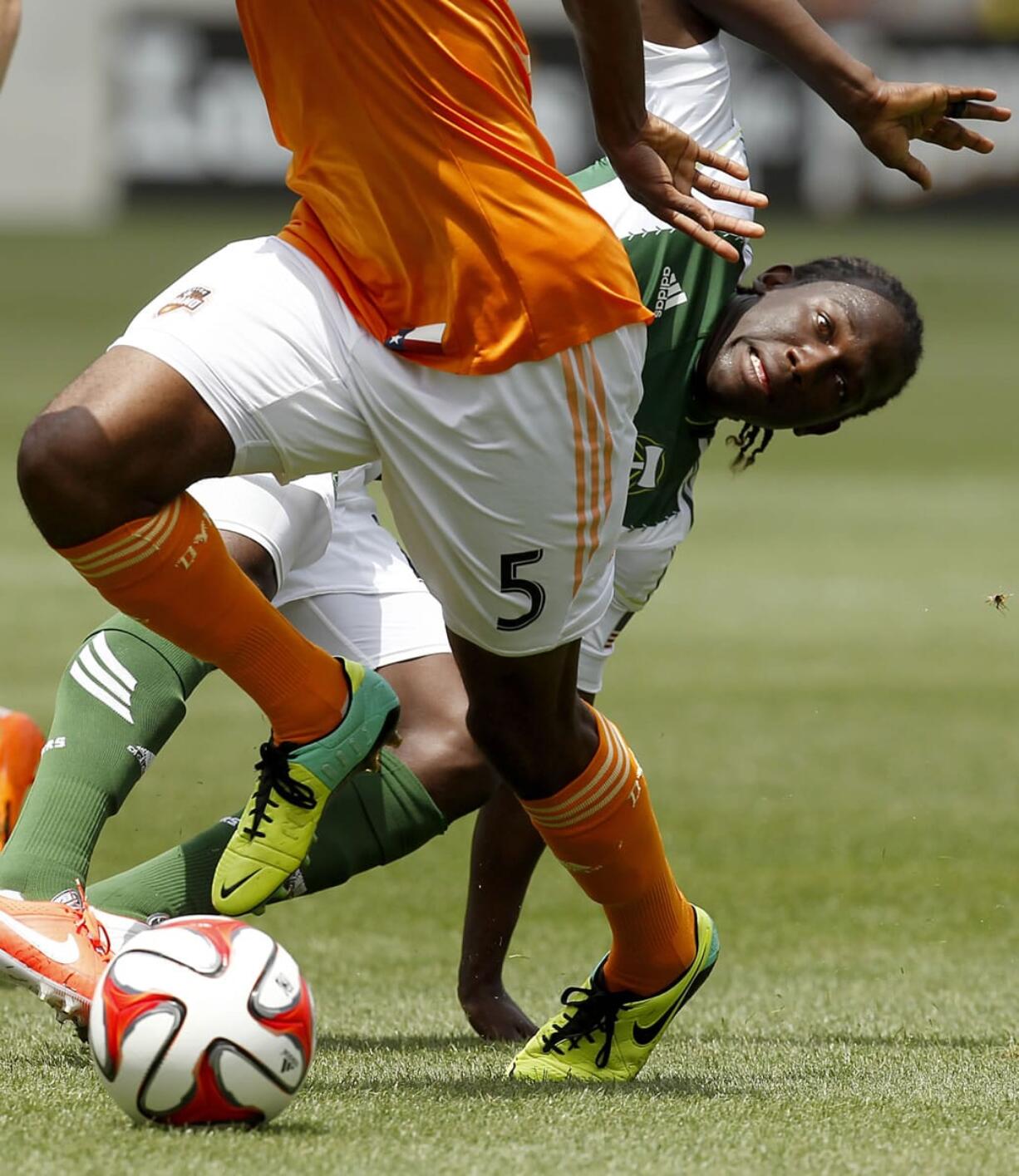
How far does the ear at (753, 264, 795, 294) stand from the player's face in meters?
0.10

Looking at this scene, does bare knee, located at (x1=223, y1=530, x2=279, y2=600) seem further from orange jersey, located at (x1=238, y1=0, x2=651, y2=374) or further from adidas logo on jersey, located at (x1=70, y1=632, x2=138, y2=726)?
orange jersey, located at (x1=238, y1=0, x2=651, y2=374)

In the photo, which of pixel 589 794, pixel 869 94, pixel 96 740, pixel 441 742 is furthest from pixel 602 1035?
pixel 869 94

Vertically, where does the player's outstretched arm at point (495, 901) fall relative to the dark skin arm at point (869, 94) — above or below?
below

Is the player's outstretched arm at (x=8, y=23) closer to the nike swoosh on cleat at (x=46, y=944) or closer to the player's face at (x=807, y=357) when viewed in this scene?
the nike swoosh on cleat at (x=46, y=944)

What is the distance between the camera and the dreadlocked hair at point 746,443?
422 centimetres

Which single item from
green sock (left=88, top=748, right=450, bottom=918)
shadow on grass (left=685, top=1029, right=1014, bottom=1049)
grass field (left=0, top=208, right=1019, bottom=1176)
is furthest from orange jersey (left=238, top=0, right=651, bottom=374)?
shadow on grass (left=685, top=1029, right=1014, bottom=1049)

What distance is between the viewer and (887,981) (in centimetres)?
462

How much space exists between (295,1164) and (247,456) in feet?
3.47

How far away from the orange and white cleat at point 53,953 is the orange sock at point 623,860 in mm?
794

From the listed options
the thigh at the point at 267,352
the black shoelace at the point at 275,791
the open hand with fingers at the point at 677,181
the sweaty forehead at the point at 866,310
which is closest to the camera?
the thigh at the point at 267,352

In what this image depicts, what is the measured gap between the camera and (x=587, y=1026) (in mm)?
3760

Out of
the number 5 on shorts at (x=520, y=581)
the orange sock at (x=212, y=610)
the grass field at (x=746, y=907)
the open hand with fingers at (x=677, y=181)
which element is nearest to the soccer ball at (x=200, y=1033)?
the grass field at (x=746, y=907)

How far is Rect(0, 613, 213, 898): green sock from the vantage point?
12.3 feet

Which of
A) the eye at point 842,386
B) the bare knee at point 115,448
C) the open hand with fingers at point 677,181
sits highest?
the open hand with fingers at point 677,181
